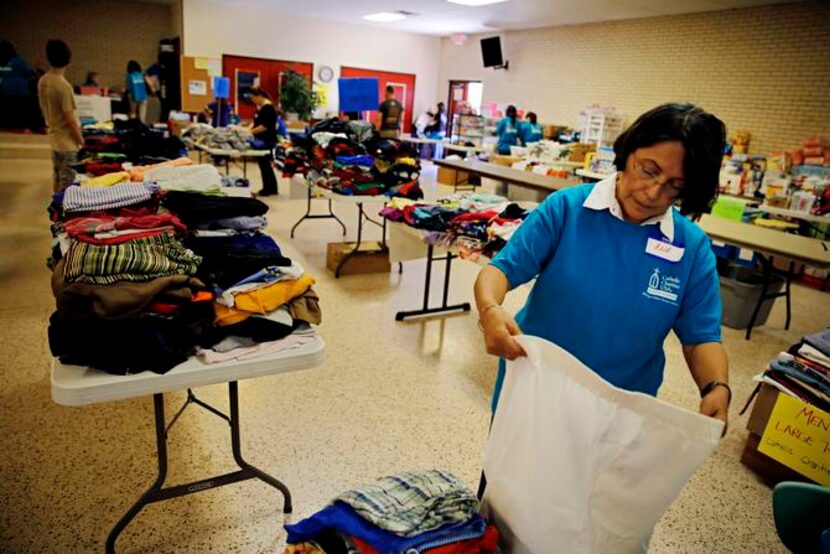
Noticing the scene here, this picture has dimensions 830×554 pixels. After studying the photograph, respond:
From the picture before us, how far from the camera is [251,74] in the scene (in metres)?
11.7

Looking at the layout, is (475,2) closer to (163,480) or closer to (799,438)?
(799,438)

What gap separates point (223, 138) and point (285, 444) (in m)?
5.14

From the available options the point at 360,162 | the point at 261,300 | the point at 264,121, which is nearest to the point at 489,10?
the point at 264,121

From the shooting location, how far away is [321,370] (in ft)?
10.2

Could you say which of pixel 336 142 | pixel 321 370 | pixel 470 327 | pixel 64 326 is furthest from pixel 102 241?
pixel 336 142

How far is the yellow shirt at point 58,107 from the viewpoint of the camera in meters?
4.20

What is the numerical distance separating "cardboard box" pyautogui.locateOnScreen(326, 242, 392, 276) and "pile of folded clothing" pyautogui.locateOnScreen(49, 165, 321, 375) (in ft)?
8.84

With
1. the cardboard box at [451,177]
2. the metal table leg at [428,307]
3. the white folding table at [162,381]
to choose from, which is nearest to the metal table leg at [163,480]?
the white folding table at [162,381]

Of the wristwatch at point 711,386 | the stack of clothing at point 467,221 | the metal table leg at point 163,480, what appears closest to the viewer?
the wristwatch at point 711,386

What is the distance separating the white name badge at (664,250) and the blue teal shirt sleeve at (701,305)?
0.17 feet

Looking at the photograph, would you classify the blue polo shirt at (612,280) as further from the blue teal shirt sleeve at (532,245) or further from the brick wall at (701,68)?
the brick wall at (701,68)

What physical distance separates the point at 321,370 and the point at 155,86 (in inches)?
413

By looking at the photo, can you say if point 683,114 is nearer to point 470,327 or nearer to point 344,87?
point 470,327

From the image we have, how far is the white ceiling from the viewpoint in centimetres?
777
